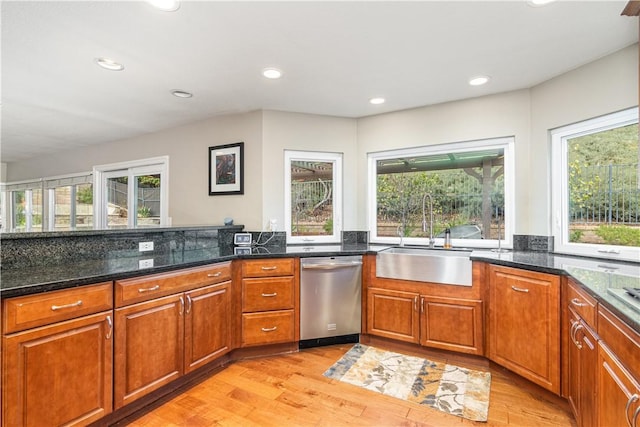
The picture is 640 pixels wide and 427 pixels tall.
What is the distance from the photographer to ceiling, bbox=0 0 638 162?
69.8 inches

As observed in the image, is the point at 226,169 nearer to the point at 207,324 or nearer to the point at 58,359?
the point at 207,324

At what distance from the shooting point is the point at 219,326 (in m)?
2.50

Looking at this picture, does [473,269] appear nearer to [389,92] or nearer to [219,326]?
[389,92]

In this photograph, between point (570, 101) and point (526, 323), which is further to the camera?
point (570, 101)

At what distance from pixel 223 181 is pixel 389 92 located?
2.03 metres

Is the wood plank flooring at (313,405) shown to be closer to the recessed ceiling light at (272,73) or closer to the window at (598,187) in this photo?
the window at (598,187)

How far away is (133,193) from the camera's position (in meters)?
4.62

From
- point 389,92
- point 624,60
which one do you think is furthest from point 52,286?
point 624,60

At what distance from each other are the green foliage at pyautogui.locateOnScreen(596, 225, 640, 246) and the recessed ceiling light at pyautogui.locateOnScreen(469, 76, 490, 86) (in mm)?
1452

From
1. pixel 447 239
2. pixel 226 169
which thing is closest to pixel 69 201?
pixel 226 169

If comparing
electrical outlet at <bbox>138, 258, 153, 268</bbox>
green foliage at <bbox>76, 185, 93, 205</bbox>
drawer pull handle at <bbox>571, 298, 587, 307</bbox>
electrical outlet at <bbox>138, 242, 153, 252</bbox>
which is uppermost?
green foliage at <bbox>76, 185, 93, 205</bbox>

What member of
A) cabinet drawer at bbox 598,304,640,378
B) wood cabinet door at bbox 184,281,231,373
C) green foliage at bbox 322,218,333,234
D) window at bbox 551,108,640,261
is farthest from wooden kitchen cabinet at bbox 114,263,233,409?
window at bbox 551,108,640,261

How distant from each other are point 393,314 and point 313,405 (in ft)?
3.64

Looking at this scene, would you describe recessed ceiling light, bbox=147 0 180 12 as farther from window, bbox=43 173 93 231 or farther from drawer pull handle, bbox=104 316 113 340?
window, bbox=43 173 93 231
